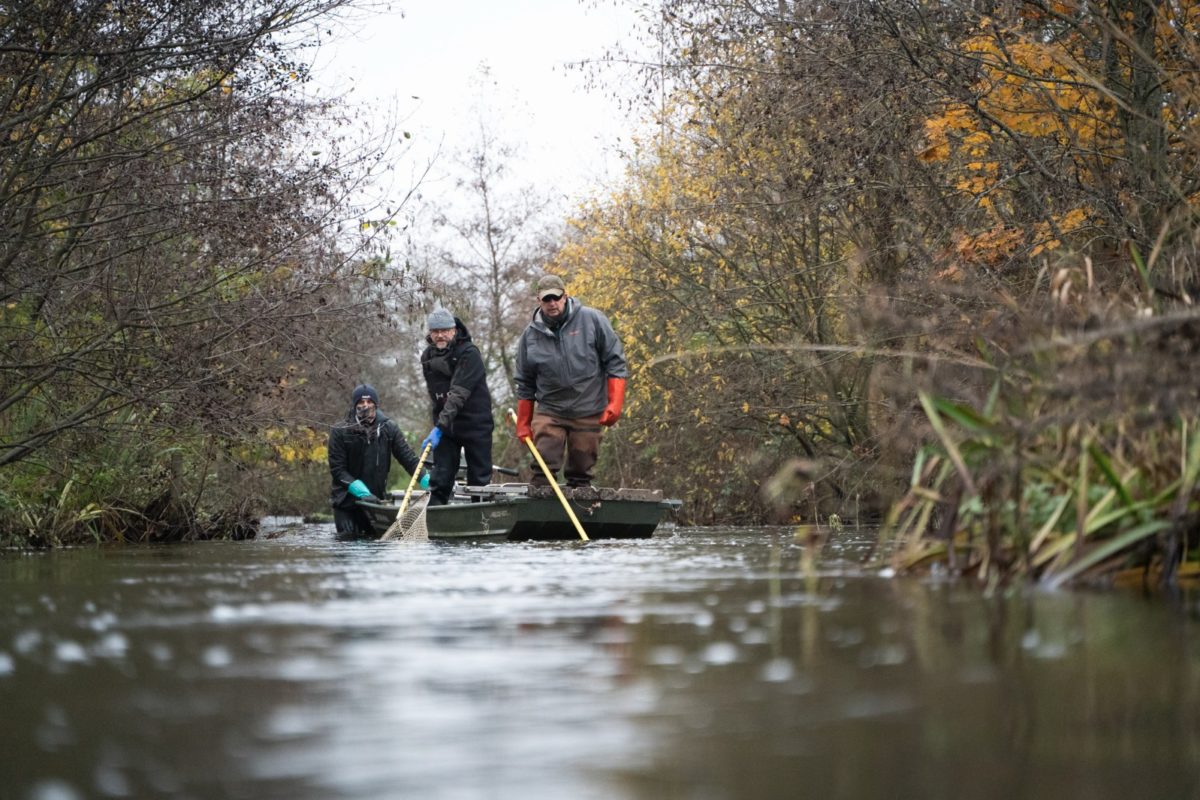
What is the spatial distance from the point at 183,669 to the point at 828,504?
1648cm

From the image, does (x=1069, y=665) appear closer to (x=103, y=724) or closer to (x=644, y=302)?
(x=103, y=724)

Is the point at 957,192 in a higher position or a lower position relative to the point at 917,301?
higher

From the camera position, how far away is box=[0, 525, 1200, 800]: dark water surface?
2.33 metres

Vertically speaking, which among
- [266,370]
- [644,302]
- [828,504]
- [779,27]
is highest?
[779,27]

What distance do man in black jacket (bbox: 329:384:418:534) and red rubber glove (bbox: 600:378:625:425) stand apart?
114 inches

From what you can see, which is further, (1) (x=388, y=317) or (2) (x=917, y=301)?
(1) (x=388, y=317)

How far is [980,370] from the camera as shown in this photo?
655 centimetres

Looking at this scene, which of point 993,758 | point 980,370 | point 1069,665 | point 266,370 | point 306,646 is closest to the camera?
point 993,758

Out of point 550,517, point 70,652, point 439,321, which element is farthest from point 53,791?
point 439,321

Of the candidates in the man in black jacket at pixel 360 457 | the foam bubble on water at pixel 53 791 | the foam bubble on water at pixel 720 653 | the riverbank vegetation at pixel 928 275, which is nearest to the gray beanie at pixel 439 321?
the man in black jacket at pixel 360 457

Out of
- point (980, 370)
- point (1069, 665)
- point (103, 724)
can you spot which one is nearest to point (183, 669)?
point (103, 724)

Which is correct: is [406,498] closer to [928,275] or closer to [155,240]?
[155,240]

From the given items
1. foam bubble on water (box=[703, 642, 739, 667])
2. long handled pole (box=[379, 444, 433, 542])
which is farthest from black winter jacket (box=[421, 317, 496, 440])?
foam bubble on water (box=[703, 642, 739, 667])

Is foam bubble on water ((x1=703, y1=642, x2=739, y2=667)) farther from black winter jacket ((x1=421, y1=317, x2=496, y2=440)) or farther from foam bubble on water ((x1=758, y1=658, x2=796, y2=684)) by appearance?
black winter jacket ((x1=421, y1=317, x2=496, y2=440))
